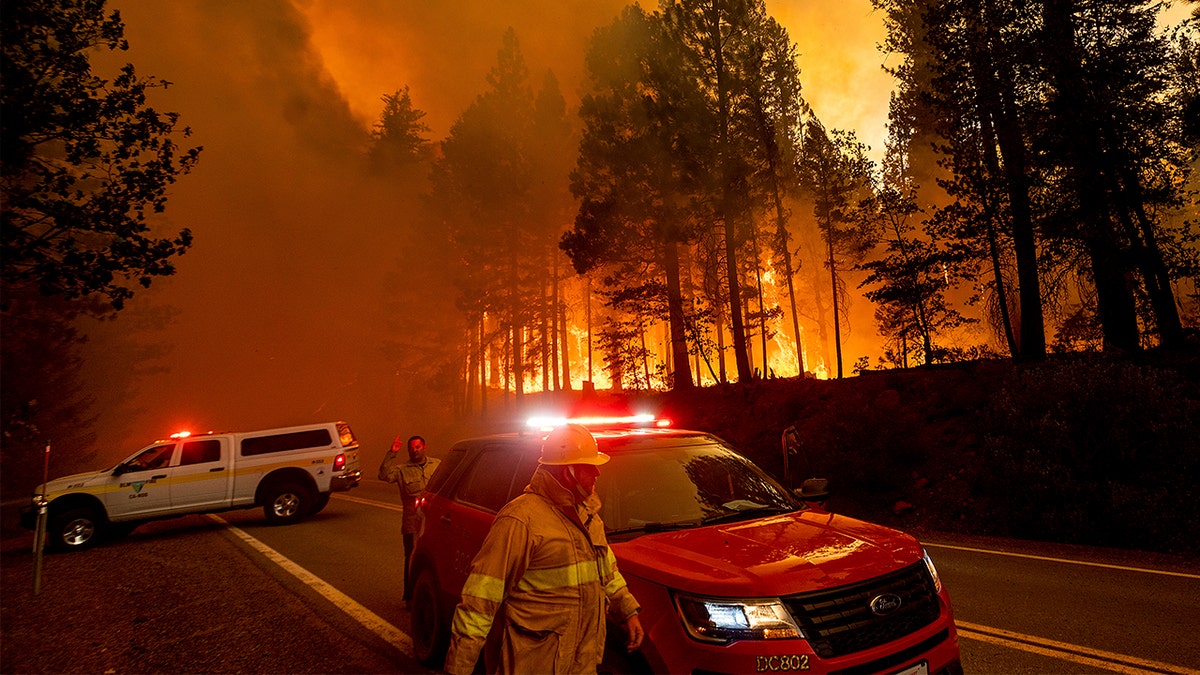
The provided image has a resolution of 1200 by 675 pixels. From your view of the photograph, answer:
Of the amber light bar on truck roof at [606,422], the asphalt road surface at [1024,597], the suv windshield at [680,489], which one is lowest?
the asphalt road surface at [1024,597]

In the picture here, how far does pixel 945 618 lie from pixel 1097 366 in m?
9.88

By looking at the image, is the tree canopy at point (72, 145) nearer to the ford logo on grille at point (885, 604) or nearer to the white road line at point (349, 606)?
the white road line at point (349, 606)

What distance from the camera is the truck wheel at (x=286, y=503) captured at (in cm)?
1426

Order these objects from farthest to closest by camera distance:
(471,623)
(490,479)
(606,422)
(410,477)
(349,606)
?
(410,477) < (349,606) < (606,422) < (490,479) < (471,623)

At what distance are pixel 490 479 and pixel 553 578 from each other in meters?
1.88

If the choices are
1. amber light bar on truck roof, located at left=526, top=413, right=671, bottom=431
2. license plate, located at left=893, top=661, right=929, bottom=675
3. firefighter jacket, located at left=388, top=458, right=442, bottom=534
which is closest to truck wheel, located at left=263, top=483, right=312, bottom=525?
firefighter jacket, located at left=388, top=458, right=442, bottom=534

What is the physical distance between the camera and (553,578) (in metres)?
2.64

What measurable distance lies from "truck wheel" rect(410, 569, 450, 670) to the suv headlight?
2309 millimetres

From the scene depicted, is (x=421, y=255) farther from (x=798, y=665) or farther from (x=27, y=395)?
(x=798, y=665)

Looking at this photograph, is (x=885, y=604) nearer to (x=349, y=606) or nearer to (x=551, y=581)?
(x=551, y=581)

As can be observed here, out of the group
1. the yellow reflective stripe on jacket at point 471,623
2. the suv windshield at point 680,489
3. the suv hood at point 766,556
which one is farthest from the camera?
the suv windshield at point 680,489

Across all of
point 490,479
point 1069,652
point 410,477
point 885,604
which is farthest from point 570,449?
point 410,477

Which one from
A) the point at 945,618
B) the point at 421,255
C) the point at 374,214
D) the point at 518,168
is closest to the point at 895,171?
the point at 518,168

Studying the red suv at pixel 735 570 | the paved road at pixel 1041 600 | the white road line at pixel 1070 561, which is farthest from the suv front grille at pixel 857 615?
the white road line at pixel 1070 561
